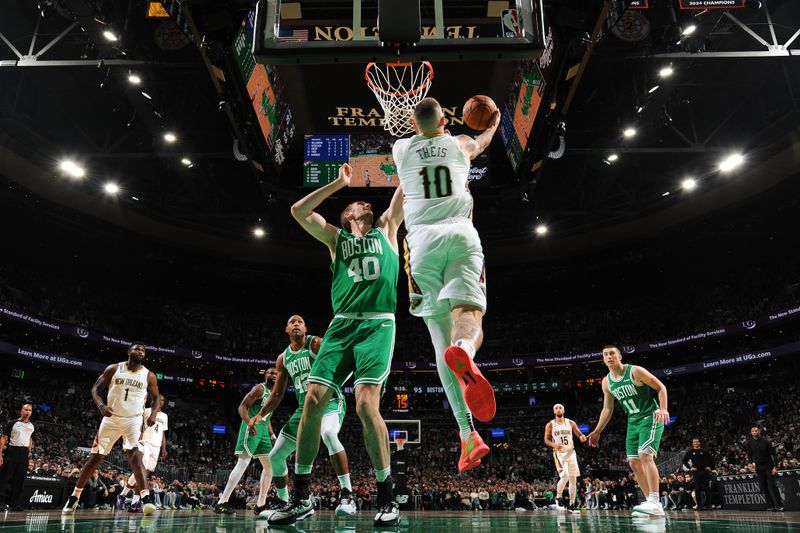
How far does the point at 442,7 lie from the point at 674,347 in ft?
94.4

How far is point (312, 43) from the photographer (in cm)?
542

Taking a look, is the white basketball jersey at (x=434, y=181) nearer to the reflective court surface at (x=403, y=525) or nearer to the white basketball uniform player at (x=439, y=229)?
the white basketball uniform player at (x=439, y=229)

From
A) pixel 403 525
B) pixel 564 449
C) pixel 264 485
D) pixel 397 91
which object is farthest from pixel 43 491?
pixel 403 525

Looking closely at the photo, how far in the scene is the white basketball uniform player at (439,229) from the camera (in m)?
3.87

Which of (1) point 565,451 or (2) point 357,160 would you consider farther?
(1) point 565,451

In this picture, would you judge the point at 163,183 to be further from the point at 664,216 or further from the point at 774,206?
the point at 774,206

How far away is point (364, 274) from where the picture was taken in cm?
467

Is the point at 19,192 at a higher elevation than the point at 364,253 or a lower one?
higher

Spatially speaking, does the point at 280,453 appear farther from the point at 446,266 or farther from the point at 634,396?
the point at 634,396

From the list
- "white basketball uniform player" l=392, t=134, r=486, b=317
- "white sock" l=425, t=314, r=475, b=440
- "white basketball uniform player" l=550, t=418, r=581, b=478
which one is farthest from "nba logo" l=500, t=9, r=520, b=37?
"white basketball uniform player" l=550, t=418, r=581, b=478

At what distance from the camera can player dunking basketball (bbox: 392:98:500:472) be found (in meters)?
3.78

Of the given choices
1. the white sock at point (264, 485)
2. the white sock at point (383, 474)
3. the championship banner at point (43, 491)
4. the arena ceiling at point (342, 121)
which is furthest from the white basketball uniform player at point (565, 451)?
the championship banner at point (43, 491)

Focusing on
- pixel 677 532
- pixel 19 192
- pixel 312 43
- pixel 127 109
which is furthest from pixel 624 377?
pixel 19 192

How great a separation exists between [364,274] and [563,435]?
375 inches
